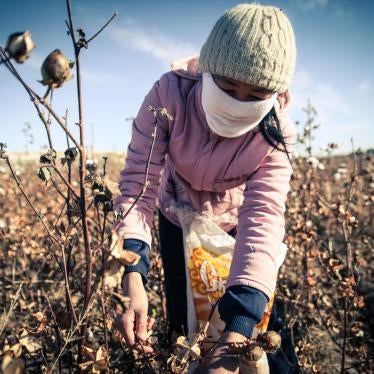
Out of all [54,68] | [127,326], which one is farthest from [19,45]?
[127,326]

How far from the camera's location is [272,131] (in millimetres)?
1332

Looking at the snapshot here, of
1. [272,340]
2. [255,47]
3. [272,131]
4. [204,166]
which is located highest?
[255,47]

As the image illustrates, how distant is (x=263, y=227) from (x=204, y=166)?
335mm

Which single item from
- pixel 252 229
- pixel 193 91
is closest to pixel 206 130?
pixel 193 91

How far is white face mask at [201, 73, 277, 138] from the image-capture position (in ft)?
4.06

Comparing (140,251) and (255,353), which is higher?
(140,251)

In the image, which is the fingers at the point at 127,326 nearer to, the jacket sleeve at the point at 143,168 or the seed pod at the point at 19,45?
the jacket sleeve at the point at 143,168

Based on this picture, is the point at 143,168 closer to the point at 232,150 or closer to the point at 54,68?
the point at 232,150

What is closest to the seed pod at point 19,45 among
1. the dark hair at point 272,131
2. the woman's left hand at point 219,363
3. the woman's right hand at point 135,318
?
the woman's right hand at point 135,318

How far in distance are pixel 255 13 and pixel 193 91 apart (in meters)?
0.36

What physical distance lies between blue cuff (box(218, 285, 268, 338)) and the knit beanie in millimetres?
670

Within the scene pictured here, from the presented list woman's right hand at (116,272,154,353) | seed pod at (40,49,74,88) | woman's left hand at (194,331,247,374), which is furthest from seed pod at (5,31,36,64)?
woman's left hand at (194,331,247,374)

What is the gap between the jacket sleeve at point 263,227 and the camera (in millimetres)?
1133

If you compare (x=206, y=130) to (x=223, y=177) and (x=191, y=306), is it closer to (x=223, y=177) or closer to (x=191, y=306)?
(x=223, y=177)
